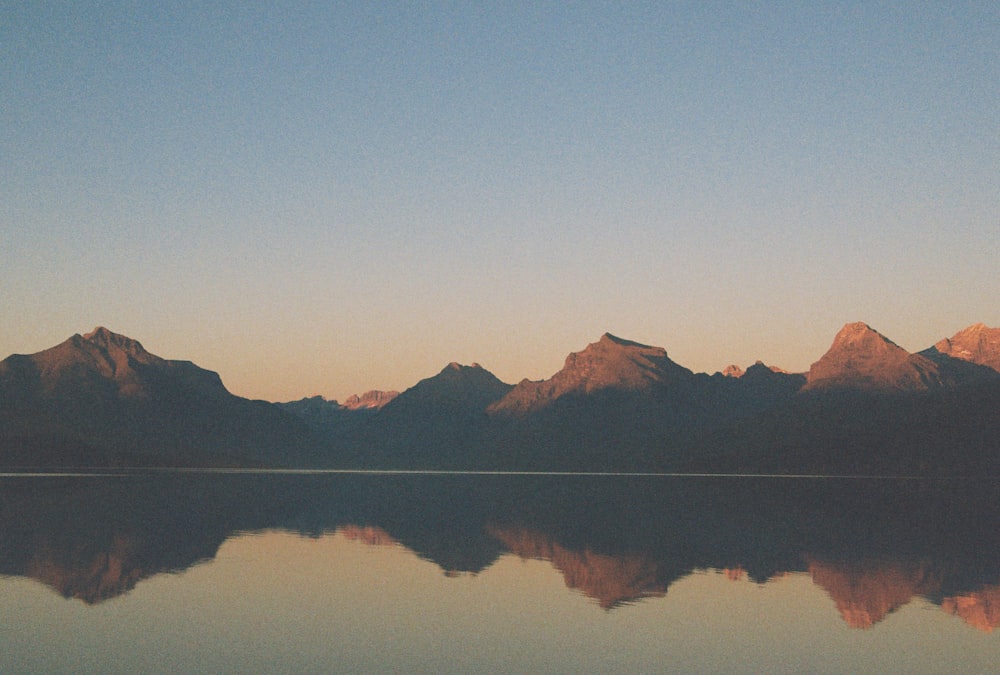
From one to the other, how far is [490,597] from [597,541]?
29.7m

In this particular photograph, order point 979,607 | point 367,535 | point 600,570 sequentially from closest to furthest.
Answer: point 979,607
point 600,570
point 367,535

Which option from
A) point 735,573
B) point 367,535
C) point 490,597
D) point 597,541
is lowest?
point 490,597

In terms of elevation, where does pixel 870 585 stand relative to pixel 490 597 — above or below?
above

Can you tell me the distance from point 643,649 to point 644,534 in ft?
162

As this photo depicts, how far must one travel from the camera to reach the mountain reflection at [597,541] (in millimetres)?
50188

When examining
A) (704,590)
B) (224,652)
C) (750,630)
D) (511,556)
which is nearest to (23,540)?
(511,556)

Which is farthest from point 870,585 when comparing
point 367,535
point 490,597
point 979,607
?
point 367,535

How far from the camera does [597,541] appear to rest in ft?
247

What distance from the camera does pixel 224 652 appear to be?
108 ft

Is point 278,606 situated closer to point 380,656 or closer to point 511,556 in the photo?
point 380,656

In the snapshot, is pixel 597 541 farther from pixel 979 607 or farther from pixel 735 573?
pixel 979 607

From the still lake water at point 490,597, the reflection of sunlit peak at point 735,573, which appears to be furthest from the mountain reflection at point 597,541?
the still lake water at point 490,597

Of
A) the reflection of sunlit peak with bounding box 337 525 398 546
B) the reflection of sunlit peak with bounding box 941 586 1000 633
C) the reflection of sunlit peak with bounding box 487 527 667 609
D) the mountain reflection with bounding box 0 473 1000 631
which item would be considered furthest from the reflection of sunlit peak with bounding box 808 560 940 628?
the reflection of sunlit peak with bounding box 337 525 398 546

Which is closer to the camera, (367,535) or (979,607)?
(979,607)
